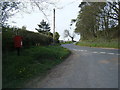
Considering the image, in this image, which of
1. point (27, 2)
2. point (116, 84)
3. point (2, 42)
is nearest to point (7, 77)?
point (2, 42)

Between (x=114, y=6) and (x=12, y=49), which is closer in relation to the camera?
(x=12, y=49)

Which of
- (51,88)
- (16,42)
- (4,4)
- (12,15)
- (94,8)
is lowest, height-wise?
(51,88)

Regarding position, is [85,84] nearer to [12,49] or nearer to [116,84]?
[116,84]

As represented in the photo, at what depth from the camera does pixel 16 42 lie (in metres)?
5.46

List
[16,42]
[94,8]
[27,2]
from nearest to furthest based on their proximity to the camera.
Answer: [16,42] → [27,2] → [94,8]

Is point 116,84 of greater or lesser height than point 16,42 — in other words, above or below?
below

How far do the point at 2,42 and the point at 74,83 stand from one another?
12.8 ft

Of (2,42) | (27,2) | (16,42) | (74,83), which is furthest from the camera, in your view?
(27,2)

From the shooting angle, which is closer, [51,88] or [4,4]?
[51,88]

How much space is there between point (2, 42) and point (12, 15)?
175 cm

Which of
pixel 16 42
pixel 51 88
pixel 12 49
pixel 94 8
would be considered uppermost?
pixel 94 8

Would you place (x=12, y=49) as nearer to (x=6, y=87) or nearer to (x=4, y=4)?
(x=4, y=4)

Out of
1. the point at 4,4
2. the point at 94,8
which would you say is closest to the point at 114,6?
the point at 94,8

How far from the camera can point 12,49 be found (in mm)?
5934
